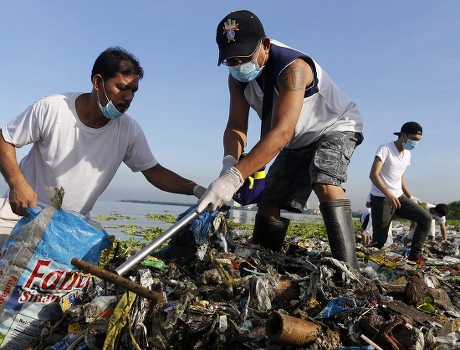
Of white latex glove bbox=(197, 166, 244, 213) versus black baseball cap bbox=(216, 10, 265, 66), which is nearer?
white latex glove bbox=(197, 166, 244, 213)

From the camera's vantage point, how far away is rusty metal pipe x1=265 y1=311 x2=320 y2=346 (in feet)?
7.32

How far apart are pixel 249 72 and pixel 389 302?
6.39ft

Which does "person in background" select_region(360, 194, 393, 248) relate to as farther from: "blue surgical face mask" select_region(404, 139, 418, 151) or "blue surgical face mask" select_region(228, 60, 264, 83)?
"blue surgical face mask" select_region(228, 60, 264, 83)

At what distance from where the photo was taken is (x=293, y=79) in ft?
10.8

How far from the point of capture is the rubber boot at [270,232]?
13.8 feet

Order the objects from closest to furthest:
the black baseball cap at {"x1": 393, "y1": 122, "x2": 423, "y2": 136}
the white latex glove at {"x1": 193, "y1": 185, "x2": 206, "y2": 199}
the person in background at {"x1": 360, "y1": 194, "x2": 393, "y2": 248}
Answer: the white latex glove at {"x1": 193, "y1": 185, "x2": 206, "y2": 199}, the black baseball cap at {"x1": 393, "y1": 122, "x2": 423, "y2": 136}, the person in background at {"x1": 360, "y1": 194, "x2": 393, "y2": 248}

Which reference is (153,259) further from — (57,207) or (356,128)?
(356,128)

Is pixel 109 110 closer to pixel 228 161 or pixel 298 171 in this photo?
pixel 228 161

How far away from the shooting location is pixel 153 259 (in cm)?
359

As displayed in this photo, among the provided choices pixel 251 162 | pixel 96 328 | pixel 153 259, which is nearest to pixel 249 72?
pixel 251 162

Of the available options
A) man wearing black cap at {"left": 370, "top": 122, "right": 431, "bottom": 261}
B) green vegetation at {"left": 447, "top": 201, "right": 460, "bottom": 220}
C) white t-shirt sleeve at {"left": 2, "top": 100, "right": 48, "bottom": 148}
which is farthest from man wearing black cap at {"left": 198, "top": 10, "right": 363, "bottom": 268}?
green vegetation at {"left": 447, "top": 201, "right": 460, "bottom": 220}

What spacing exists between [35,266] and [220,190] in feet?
4.12

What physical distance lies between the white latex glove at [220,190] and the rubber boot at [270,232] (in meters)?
1.21

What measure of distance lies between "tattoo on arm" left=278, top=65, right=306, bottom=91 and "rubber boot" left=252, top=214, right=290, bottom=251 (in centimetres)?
141
